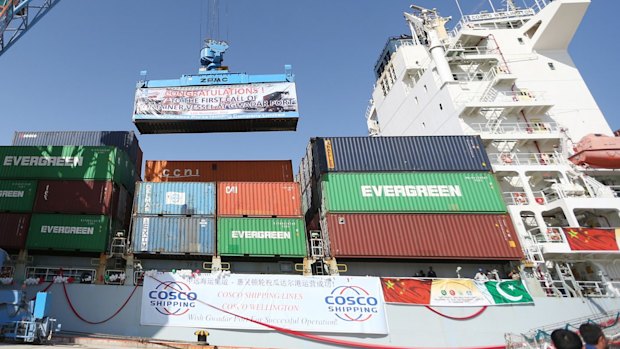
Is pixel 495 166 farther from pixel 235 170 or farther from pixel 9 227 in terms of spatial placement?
pixel 9 227

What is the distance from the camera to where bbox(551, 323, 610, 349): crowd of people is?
3541 mm

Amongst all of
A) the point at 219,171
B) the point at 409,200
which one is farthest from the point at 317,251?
the point at 219,171

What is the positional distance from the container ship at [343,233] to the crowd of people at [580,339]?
12110 millimetres

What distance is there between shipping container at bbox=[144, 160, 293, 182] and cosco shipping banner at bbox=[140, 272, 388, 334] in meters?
9.21

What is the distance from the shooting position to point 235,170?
24.6 m

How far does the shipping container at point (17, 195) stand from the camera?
19.3 m

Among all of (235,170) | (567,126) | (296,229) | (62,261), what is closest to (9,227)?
(62,261)

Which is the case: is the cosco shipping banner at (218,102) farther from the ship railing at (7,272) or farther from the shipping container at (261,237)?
the ship railing at (7,272)

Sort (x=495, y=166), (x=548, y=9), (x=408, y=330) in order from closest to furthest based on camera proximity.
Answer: (x=408, y=330) → (x=495, y=166) → (x=548, y=9)

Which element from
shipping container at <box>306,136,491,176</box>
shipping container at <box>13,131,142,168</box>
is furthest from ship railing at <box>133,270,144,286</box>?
shipping container at <box>306,136,491,176</box>

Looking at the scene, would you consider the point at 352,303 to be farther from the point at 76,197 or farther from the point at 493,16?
the point at 493,16

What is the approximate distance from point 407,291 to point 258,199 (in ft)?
32.1

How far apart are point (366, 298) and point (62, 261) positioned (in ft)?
57.4

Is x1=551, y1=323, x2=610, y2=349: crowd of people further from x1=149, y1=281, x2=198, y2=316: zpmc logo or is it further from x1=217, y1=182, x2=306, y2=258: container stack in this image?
x1=217, y1=182, x2=306, y2=258: container stack
